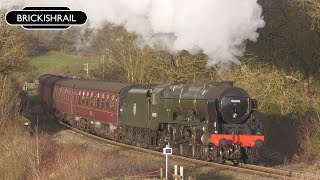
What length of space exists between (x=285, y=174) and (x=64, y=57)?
62.3 meters

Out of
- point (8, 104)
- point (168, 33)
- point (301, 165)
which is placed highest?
point (168, 33)

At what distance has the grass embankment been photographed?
73125mm

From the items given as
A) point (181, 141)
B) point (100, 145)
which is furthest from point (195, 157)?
point (100, 145)

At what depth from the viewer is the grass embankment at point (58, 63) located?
7312cm

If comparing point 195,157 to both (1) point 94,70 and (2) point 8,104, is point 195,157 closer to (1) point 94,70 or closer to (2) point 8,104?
(2) point 8,104

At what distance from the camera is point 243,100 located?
19.5 m

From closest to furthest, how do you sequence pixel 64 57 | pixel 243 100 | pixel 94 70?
pixel 243 100 < pixel 94 70 < pixel 64 57

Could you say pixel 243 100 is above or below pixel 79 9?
below

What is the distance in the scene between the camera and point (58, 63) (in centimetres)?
7456

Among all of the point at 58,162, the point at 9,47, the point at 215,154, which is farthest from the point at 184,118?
the point at 9,47

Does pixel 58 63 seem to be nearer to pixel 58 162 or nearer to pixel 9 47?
pixel 9 47

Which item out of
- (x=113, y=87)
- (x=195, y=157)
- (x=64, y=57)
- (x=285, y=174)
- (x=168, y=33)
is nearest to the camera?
(x=285, y=174)

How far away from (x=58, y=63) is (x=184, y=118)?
185ft

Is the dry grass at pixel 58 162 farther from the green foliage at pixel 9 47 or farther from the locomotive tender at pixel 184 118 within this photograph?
the green foliage at pixel 9 47
